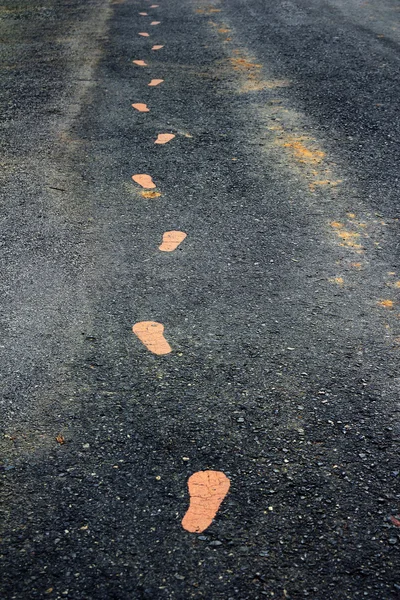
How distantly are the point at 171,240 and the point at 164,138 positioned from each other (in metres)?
1.53

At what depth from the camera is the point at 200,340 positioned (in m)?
2.81

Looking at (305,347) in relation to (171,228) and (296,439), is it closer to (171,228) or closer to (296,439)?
(296,439)

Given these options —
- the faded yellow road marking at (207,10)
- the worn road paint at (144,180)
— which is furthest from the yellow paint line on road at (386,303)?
the faded yellow road marking at (207,10)

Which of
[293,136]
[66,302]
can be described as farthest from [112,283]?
[293,136]

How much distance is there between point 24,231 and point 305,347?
1727mm

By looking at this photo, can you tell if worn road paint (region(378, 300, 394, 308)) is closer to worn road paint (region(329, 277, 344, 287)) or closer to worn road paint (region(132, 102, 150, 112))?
worn road paint (region(329, 277, 344, 287))

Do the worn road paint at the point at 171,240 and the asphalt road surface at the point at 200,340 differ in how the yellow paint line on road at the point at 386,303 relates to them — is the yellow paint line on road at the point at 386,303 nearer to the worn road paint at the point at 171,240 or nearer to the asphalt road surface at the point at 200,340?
the asphalt road surface at the point at 200,340

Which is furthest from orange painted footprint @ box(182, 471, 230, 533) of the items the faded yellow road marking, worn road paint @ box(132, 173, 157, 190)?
the faded yellow road marking

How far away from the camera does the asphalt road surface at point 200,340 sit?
1919 mm

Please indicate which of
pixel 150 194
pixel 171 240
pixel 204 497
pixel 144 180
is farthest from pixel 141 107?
pixel 204 497

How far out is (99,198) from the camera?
13.3 ft

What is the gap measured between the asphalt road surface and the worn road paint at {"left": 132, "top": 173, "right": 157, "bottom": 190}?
17mm

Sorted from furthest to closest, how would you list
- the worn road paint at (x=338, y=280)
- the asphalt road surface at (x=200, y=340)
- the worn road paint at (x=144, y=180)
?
the worn road paint at (x=144, y=180) < the worn road paint at (x=338, y=280) < the asphalt road surface at (x=200, y=340)

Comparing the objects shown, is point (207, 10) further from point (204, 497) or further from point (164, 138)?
point (204, 497)
